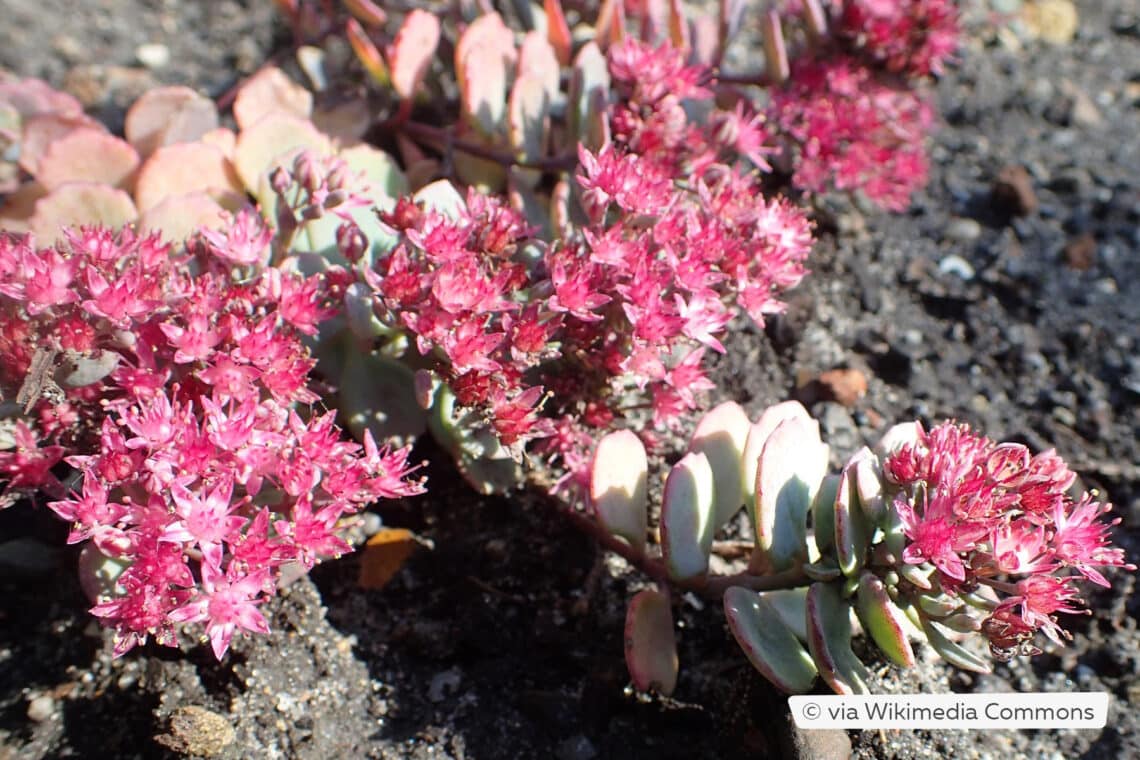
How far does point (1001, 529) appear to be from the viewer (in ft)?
4.82

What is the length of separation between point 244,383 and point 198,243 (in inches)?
15.7

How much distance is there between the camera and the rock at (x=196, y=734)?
1646 mm

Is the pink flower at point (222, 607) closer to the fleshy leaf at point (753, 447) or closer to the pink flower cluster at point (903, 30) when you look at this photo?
the fleshy leaf at point (753, 447)

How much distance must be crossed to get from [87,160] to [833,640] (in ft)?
5.90

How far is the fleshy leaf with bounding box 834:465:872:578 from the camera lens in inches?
61.2

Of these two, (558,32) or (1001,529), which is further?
(558,32)

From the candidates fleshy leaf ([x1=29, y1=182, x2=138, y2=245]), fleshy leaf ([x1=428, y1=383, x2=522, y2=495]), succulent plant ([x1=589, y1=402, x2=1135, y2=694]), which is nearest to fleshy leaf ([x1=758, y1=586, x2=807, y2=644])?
succulent plant ([x1=589, y1=402, x2=1135, y2=694])

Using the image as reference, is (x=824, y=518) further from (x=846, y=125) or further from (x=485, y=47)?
(x=485, y=47)

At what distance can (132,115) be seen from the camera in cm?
235

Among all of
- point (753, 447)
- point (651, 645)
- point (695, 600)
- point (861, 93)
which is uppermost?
point (861, 93)

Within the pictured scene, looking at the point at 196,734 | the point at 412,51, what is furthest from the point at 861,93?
the point at 196,734

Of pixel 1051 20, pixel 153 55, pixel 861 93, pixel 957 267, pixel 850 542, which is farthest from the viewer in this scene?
pixel 1051 20

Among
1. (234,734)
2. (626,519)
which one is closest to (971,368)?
(626,519)

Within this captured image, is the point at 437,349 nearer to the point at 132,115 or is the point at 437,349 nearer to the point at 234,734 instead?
the point at 234,734
